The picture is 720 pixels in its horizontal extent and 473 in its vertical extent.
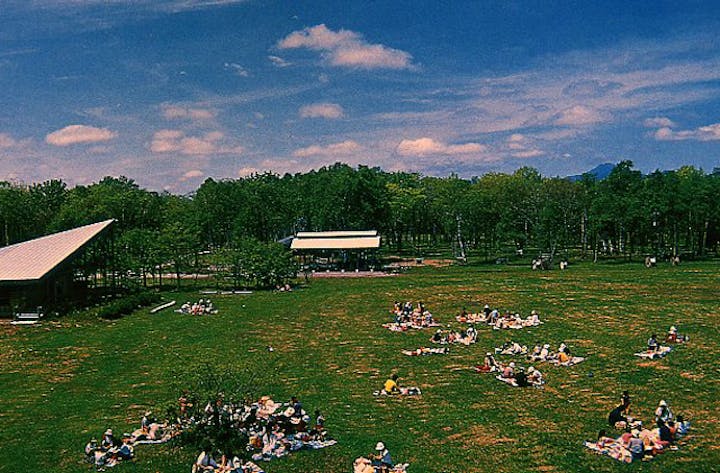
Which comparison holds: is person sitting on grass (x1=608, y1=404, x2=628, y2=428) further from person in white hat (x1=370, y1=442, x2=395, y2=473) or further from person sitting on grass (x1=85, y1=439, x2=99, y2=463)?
person sitting on grass (x1=85, y1=439, x2=99, y2=463)

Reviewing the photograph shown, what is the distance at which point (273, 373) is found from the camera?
2453 centimetres

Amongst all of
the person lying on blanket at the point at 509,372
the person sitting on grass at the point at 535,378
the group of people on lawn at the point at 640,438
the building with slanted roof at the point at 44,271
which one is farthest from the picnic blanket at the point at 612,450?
the building with slanted roof at the point at 44,271

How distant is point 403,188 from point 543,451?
86308mm

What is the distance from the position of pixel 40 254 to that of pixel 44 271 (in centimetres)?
447

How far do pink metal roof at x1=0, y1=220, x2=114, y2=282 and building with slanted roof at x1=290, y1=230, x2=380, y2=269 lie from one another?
26.9m

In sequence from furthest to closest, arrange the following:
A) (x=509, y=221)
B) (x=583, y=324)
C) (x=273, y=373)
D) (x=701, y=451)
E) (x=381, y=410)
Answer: (x=509, y=221)
(x=583, y=324)
(x=273, y=373)
(x=381, y=410)
(x=701, y=451)

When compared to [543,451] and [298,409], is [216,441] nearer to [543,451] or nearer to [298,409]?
[298,409]

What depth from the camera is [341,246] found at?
69.1 m

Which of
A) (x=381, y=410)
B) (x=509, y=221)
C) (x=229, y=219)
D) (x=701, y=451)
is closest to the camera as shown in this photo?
(x=701, y=451)

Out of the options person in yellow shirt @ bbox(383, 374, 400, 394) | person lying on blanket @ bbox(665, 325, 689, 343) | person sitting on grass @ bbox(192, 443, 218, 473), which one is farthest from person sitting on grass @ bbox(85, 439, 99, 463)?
person lying on blanket @ bbox(665, 325, 689, 343)

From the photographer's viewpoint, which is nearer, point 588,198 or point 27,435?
point 27,435

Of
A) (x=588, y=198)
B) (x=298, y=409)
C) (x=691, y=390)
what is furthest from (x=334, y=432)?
(x=588, y=198)

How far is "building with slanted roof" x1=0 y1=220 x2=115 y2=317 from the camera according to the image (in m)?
39.0

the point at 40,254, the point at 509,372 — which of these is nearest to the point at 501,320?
the point at 509,372
